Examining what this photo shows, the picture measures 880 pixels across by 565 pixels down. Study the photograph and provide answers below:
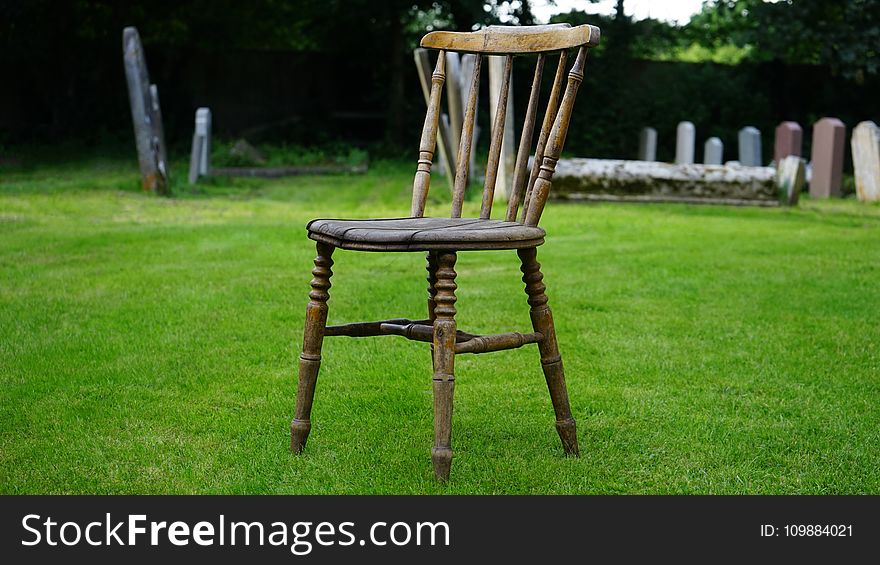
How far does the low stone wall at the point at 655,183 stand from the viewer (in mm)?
10461

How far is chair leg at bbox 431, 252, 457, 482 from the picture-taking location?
109 inches

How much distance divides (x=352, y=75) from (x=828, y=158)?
1011 centimetres

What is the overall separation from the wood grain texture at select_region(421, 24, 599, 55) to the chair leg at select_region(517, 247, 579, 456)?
2.27ft

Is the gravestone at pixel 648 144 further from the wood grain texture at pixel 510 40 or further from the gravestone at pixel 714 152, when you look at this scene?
the wood grain texture at pixel 510 40

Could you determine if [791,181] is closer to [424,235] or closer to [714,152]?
[714,152]

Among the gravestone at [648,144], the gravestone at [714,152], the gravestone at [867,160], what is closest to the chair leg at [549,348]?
the gravestone at [867,160]

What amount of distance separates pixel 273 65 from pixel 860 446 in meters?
17.1

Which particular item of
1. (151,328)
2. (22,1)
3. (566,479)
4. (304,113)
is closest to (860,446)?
(566,479)

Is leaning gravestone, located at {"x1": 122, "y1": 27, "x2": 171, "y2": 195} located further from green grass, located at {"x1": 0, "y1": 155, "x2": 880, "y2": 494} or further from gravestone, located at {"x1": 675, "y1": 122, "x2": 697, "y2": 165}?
gravestone, located at {"x1": 675, "y1": 122, "x2": 697, "y2": 165}

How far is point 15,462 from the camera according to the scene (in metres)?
3.04

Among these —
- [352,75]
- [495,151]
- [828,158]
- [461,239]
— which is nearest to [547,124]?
[495,151]

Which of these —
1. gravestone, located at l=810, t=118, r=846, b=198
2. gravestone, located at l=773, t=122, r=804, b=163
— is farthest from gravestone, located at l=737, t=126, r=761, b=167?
gravestone, located at l=810, t=118, r=846, b=198

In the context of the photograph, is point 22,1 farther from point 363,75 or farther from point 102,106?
point 363,75

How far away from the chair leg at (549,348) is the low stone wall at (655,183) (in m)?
7.47
